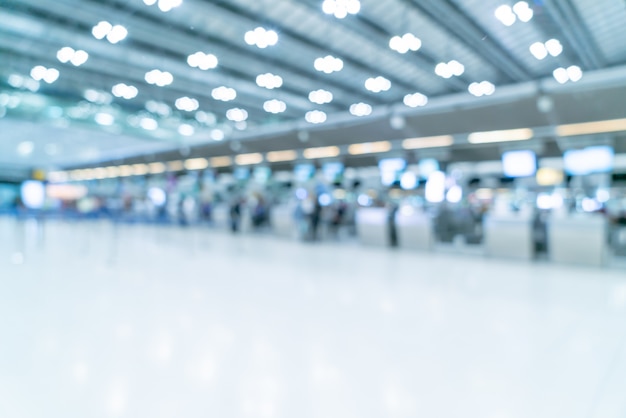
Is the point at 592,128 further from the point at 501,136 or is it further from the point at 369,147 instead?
the point at 369,147

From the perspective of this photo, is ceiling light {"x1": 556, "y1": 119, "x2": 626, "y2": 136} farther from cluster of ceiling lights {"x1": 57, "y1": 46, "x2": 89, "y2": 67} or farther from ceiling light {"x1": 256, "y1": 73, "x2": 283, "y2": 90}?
cluster of ceiling lights {"x1": 57, "y1": 46, "x2": 89, "y2": 67}

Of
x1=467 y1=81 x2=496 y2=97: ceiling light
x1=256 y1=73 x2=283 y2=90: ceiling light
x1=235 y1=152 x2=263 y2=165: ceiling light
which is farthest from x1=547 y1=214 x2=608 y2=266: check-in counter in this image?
x1=235 y1=152 x2=263 y2=165: ceiling light

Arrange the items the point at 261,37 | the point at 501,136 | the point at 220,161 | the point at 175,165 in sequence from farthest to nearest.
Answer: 1. the point at 175,165
2. the point at 220,161
3. the point at 501,136
4. the point at 261,37

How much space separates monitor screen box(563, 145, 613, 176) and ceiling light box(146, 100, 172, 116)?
12.5 metres

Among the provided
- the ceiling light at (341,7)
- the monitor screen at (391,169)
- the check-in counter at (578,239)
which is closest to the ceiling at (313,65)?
the ceiling light at (341,7)

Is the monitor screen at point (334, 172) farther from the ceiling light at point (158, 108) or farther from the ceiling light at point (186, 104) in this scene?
the ceiling light at point (158, 108)

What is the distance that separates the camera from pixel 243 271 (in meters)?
5.71

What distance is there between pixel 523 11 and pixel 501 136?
675 centimetres

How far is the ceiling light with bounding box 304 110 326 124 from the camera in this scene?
12969mm

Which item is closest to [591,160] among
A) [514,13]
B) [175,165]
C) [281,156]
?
[514,13]

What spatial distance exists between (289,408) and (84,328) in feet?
6.71

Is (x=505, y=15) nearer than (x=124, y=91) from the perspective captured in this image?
Yes

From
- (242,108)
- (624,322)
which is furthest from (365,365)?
(242,108)

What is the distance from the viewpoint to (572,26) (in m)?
5.50
